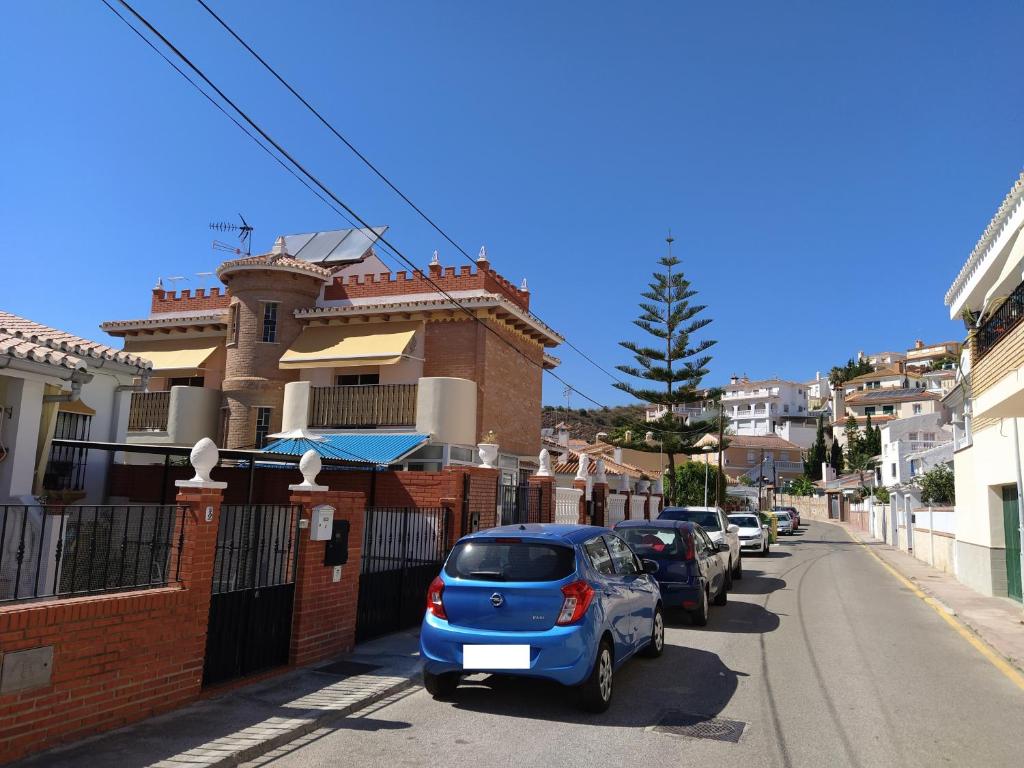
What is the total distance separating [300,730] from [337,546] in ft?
8.55

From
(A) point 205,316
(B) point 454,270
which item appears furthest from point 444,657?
(A) point 205,316

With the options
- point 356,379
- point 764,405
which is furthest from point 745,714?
point 764,405

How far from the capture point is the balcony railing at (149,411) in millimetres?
21875

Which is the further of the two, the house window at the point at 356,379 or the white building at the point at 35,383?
the house window at the point at 356,379

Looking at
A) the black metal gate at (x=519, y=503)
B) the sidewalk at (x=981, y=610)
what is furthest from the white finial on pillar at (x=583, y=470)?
the sidewalk at (x=981, y=610)

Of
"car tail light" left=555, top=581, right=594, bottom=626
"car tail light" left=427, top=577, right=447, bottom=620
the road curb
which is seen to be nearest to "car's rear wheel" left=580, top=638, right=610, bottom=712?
"car tail light" left=555, top=581, right=594, bottom=626

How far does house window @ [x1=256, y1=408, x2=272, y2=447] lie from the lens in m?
21.7

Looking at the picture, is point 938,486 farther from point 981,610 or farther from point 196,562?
point 196,562

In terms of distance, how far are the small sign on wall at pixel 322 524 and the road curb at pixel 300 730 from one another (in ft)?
5.58

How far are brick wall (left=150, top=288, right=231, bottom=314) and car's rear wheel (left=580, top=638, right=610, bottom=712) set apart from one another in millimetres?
20019

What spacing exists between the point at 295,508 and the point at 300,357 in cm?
1369

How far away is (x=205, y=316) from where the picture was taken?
2306 cm

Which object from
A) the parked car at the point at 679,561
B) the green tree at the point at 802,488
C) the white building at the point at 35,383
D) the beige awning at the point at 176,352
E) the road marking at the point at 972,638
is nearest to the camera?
the white building at the point at 35,383

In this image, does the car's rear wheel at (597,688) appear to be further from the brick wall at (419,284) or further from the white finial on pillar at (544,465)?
the brick wall at (419,284)
